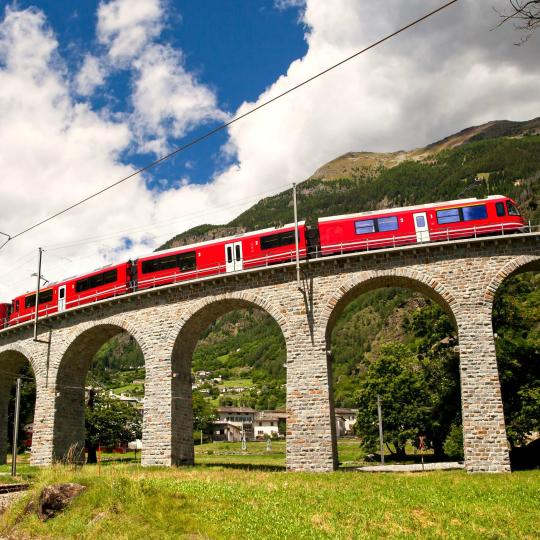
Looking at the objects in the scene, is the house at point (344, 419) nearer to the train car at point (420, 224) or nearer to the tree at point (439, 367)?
the tree at point (439, 367)

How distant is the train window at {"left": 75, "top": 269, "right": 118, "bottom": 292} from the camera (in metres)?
35.4

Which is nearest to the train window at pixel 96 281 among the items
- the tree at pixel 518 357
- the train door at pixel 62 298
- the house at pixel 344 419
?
the train door at pixel 62 298

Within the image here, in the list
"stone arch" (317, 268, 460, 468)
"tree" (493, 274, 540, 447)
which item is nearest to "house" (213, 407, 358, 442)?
"tree" (493, 274, 540, 447)

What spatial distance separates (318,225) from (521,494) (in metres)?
16.2

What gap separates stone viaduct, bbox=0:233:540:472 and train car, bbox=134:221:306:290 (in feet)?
3.23

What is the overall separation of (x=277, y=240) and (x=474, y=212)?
33.8 feet

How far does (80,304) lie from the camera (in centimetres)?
3631

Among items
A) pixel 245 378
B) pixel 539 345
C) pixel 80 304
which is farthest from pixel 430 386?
pixel 245 378

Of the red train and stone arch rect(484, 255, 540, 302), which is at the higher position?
the red train

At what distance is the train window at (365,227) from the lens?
95.4 ft

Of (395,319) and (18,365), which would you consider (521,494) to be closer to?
(18,365)

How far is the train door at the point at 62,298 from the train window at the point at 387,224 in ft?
71.1

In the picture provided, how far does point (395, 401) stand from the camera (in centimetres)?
4512

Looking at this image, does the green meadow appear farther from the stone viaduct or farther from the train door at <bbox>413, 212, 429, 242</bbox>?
the train door at <bbox>413, 212, 429, 242</bbox>
